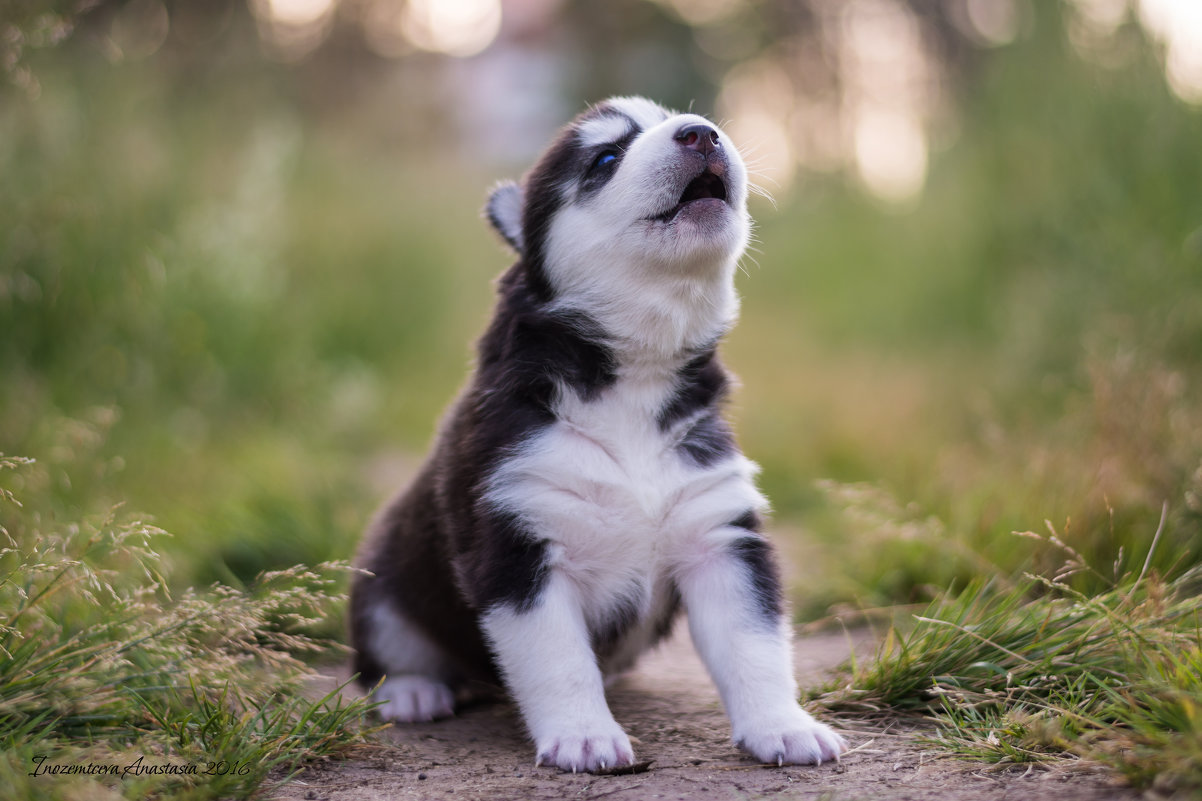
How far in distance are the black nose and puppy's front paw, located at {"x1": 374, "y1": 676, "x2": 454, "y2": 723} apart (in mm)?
1742

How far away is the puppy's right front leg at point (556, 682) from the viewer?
2.39 m

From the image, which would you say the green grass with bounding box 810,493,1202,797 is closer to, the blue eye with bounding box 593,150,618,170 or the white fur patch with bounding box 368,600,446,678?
the white fur patch with bounding box 368,600,446,678

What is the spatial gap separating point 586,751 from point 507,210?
167cm

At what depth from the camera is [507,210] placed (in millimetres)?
3232

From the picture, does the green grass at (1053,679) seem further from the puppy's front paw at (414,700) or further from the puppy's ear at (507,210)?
the puppy's ear at (507,210)

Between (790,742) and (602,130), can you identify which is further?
(602,130)

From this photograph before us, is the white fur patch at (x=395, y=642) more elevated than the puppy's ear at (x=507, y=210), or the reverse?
the puppy's ear at (x=507, y=210)

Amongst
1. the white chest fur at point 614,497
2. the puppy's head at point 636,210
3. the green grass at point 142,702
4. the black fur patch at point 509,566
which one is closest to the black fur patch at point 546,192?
the puppy's head at point 636,210

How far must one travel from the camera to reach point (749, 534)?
2.65m

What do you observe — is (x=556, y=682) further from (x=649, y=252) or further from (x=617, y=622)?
(x=649, y=252)

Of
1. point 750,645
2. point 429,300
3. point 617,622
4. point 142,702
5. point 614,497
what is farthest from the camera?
point 429,300

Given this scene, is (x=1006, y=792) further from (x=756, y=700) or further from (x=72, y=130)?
(x=72, y=130)

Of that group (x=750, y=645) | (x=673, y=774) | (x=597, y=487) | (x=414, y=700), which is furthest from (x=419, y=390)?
(x=673, y=774)

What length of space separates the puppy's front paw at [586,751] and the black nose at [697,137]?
60.6 inches
